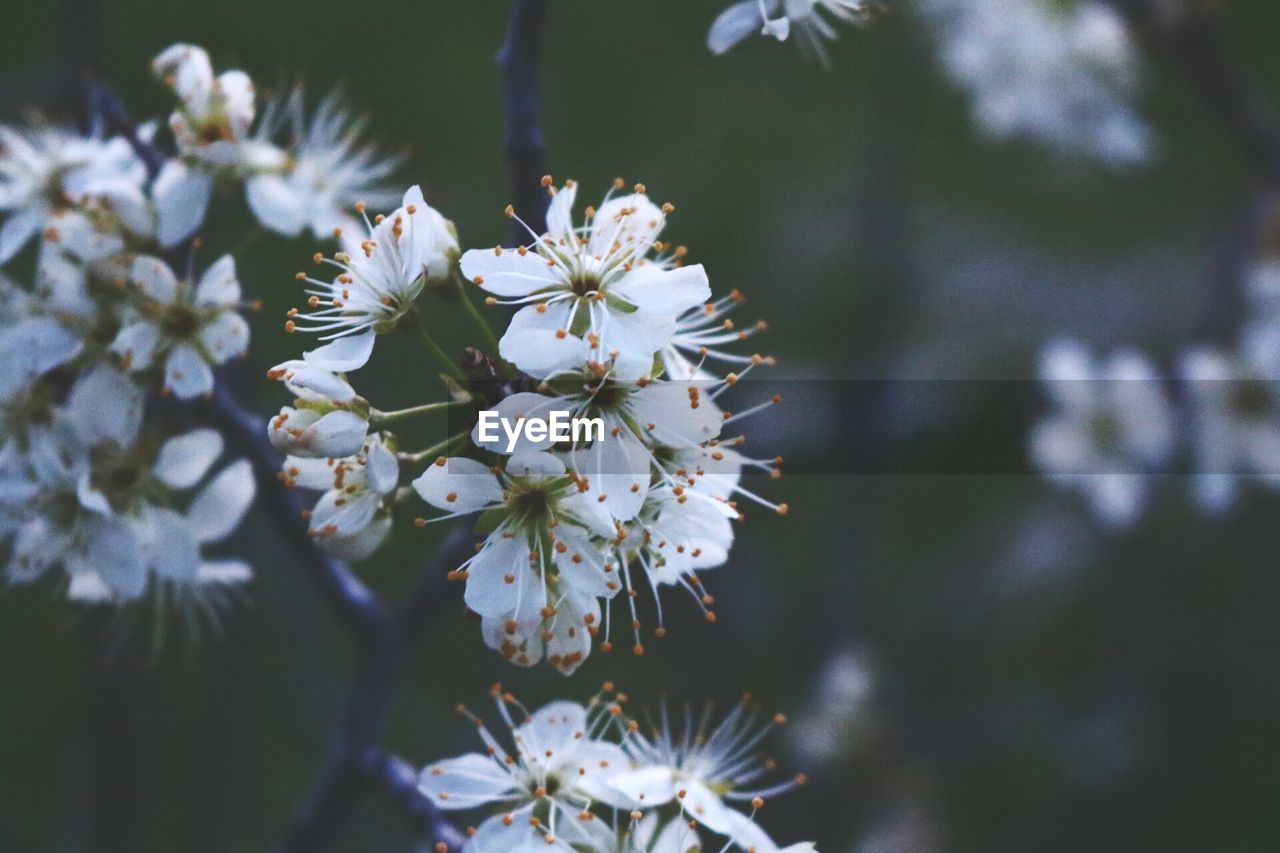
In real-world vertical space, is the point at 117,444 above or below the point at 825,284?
below

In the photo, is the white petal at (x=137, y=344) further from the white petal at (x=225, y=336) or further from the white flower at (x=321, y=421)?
the white flower at (x=321, y=421)

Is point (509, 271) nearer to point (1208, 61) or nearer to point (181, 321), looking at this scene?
point (181, 321)

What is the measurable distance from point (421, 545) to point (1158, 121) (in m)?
2.47

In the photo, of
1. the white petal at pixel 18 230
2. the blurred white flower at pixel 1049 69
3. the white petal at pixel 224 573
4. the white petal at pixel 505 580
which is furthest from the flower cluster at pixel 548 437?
the blurred white flower at pixel 1049 69

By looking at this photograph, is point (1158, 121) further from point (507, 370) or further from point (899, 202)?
point (507, 370)

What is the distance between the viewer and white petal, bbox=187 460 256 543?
1.03m

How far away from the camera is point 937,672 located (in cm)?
254

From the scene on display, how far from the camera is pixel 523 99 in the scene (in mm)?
955

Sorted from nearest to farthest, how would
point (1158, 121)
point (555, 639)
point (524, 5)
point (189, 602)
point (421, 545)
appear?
point (555, 639) < point (524, 5) < point (189, 602) < point (421, 545) < point (1158, 121)

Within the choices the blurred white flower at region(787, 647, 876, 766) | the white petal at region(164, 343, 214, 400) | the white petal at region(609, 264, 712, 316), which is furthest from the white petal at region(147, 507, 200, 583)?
the blurred white flower at region(787, 647, 876, 766)

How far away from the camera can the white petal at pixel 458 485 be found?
80 cm

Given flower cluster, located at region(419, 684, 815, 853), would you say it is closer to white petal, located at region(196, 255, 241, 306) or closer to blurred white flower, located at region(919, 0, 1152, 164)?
white petal, located at region(196, 255, 241, 306)

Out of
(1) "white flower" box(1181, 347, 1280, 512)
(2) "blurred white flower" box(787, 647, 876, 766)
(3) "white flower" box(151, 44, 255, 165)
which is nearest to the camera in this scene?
(3) "white flower" box(151, 44, 255, 165)

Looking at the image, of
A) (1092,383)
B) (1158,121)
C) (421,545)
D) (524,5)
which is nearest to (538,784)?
(524,5)
